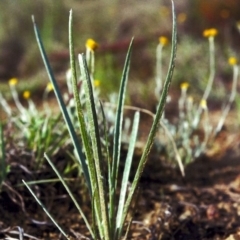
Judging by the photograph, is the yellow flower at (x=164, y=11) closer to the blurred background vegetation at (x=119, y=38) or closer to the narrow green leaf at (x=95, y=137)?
the blurred background vegetation at (x=119, y=38)

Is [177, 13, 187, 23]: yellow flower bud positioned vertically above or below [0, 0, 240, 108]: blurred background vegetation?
above

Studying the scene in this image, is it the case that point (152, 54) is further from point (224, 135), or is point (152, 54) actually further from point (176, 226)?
point (176, 226)

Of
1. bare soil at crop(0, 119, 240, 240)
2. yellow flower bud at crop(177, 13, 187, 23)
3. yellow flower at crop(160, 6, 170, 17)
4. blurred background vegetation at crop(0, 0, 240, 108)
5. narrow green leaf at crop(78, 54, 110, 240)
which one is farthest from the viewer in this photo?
yellow flower at crop(160, 6, 170, 17)

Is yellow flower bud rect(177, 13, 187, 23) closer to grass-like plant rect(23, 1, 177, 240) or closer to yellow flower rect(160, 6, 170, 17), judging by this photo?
yellow flower rect(160, 6, 170, 17)

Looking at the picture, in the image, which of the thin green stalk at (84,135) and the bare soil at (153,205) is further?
the bare soil at (153,205)

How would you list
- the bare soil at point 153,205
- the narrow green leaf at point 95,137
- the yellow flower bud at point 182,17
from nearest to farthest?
the narrow green leaf at point 95,137
the bare soil at point 153,205
the yellow flower bud at point 182,17

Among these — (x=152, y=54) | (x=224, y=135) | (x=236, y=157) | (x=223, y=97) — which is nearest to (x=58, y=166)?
(x=236, y=157)

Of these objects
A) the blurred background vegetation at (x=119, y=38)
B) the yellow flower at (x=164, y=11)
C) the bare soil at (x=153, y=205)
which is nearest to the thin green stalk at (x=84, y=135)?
the bare soil at (x=153, y=205)

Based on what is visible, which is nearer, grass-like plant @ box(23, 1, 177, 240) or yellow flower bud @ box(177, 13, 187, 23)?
grass-like plant @ box(23, 1, 177, 240)

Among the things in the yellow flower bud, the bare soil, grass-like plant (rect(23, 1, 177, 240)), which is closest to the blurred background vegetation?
the yellow flower bud
